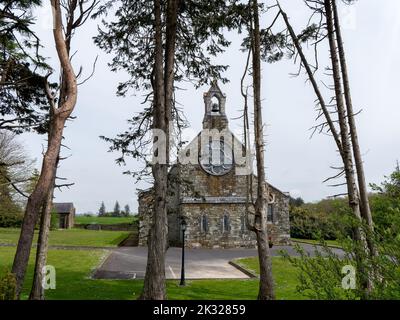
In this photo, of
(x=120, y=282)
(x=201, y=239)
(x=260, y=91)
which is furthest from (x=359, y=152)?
(x=201, y=239)

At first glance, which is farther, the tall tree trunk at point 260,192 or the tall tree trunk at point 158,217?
the tall tree trunk at point 260,192

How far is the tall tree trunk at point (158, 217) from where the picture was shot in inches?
385

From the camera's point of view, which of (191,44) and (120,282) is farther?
(120,282)

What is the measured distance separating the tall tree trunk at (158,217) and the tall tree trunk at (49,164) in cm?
256

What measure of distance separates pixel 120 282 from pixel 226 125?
20911mm

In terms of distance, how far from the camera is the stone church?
97.0 ft

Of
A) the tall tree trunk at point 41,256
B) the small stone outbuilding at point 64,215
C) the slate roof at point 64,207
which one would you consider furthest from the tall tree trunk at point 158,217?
the slate roof at point 64,207

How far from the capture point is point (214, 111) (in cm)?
3109

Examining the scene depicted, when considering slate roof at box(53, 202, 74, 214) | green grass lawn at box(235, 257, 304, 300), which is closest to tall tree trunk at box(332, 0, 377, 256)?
green grass lawn at box(235, 257, 304, 300)

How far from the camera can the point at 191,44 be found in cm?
1253

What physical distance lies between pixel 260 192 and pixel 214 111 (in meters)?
20.2

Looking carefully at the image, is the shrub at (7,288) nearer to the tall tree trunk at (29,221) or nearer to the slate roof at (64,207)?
the tall tree trunk at (29,221)
